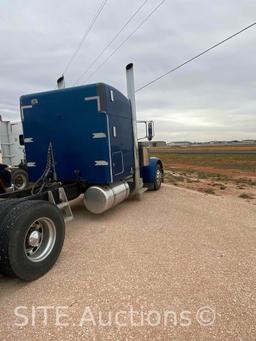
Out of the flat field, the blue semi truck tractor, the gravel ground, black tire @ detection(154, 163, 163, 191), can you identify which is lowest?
the flat field

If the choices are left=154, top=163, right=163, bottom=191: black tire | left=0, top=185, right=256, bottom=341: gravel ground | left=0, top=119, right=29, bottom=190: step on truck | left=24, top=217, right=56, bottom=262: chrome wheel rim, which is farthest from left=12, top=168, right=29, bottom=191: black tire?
left=24, top=217, right=56, bottom=262: chrome wheel rim

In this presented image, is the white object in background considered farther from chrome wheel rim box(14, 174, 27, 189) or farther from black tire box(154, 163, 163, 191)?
black tire box(154, 163, 163, 191)

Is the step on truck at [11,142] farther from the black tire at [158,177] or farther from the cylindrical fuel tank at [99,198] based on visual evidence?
the cylindrical fuel tank at [99,198]

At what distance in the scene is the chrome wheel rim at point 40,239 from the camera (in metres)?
3.27

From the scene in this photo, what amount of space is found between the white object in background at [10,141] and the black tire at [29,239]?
9294 mm

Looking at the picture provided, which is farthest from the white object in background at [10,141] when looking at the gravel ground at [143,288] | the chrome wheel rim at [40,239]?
the chrome wheel rim at [40,239]

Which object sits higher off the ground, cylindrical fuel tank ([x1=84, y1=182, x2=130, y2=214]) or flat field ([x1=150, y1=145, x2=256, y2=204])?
cylindrical fuel tank ([x1=84, y1=182, x2=130, y2=214])

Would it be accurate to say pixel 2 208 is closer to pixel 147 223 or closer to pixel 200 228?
pixel 147 223

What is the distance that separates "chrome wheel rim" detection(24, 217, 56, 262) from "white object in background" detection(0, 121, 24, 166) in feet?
30.4

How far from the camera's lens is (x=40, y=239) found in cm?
347

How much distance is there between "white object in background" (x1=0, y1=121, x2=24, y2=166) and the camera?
39.0ft

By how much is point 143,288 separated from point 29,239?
60.7 inches

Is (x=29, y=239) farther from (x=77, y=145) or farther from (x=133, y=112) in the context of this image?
(x=133, y=112)

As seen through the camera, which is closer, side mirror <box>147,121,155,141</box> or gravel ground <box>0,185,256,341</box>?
gravel ground <box>0,185,256,341</box>
